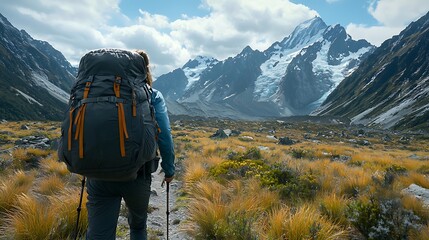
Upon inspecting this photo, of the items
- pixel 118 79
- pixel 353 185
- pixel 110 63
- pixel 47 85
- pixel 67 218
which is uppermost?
pixel 47 85

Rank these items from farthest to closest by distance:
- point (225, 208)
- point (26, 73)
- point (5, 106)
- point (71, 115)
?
point (26, 73) < point (5, 106) < point (225, 208) < point (71, 115)

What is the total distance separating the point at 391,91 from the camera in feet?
447

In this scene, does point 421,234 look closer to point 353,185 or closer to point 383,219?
point 383,219

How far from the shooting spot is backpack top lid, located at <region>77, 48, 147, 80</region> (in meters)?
3.22

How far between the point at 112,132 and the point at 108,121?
11 centimetres

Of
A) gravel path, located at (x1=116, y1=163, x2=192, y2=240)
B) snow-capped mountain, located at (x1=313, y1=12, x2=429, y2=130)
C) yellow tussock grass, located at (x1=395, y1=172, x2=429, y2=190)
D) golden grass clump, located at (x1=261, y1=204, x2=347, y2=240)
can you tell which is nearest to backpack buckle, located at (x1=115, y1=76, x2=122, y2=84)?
golden grass clump, located at (x1=261, y1=204, x2=347, y2=240)

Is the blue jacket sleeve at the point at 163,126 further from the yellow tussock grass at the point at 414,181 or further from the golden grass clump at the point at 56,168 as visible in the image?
the golden grass clump at the point at 56,168

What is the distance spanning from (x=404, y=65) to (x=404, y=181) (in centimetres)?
16207

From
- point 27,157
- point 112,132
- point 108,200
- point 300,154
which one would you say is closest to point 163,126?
point 112,132

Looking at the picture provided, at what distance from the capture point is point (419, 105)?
10431cm

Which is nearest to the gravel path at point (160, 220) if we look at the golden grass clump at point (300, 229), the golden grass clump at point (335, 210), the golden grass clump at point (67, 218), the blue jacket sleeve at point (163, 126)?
the golden grass clump at point (67, 218)

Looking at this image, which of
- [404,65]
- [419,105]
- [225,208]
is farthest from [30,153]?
[404,65]

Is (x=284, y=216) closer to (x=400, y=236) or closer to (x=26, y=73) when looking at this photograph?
(x=400, y=236)

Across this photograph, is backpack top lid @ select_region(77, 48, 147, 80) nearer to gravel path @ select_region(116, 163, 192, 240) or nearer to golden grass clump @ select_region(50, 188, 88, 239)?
golden grass clump @ select_region(50, 188, 88, 239)
